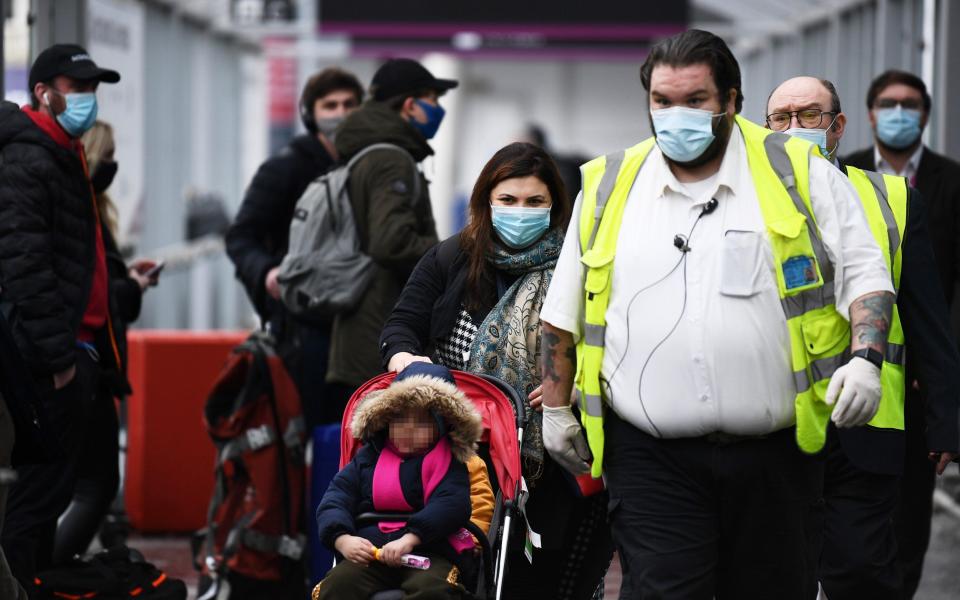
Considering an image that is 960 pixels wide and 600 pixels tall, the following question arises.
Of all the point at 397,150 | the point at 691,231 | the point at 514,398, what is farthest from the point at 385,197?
the point at 691,231

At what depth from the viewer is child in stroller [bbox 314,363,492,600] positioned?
5.30 m

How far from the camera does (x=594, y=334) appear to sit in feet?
15.6

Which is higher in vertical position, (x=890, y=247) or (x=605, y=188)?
(x=605, y=188)

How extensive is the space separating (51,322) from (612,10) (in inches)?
268

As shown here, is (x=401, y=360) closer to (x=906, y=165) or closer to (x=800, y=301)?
(x=800, y=301)

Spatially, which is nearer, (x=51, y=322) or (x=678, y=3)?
(x=51, y=322)

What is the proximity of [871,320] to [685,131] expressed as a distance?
26.4 inches

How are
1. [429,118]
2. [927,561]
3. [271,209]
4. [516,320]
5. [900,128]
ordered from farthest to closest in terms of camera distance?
[927,561], [271,209], [900,128], [429,118], [516,320]

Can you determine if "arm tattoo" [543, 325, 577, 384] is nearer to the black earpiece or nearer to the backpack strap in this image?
the black earpiece

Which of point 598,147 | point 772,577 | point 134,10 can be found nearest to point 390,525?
point 772,577

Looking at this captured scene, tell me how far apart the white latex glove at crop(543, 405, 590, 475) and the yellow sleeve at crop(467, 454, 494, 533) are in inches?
21.0

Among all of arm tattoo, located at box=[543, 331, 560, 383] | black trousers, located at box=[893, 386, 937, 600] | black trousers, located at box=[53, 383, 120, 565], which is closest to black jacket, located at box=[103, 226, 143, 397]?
black trousers, located at box=[53, 383, 120, 565]

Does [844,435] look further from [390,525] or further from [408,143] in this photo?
[408,143]

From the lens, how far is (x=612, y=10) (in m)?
12.4
